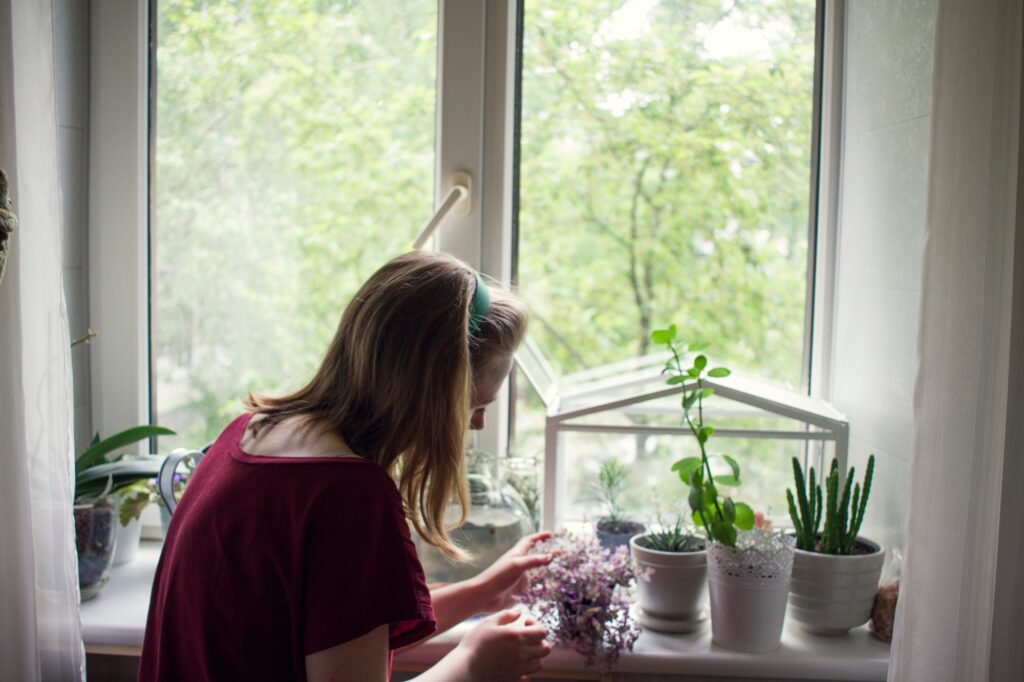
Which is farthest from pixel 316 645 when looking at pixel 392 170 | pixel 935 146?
pixel 392 170

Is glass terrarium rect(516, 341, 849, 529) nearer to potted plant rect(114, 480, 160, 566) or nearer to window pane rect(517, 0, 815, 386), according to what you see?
window pane rect(517, 0, 815, 386)

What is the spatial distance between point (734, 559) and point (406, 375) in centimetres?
59

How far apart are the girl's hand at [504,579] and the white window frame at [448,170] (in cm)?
38

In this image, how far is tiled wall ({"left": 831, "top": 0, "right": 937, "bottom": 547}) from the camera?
1344 millimetres

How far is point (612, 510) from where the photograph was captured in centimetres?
153

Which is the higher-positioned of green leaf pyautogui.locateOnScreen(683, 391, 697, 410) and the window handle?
the window handle

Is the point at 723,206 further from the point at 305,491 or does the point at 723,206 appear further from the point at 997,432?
the point at 305,491

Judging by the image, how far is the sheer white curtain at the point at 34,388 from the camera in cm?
116

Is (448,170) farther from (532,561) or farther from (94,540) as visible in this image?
(94,540)

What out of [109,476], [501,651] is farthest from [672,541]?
[109,476]

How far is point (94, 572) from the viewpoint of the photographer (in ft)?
4.77


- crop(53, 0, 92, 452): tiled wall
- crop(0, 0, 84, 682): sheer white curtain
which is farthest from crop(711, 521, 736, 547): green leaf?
crop(53, 0, 92, 452): tiled wall

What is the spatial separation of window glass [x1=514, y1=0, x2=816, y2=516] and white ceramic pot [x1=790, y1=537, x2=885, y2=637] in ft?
1.11

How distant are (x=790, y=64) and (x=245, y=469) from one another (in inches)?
46.8
